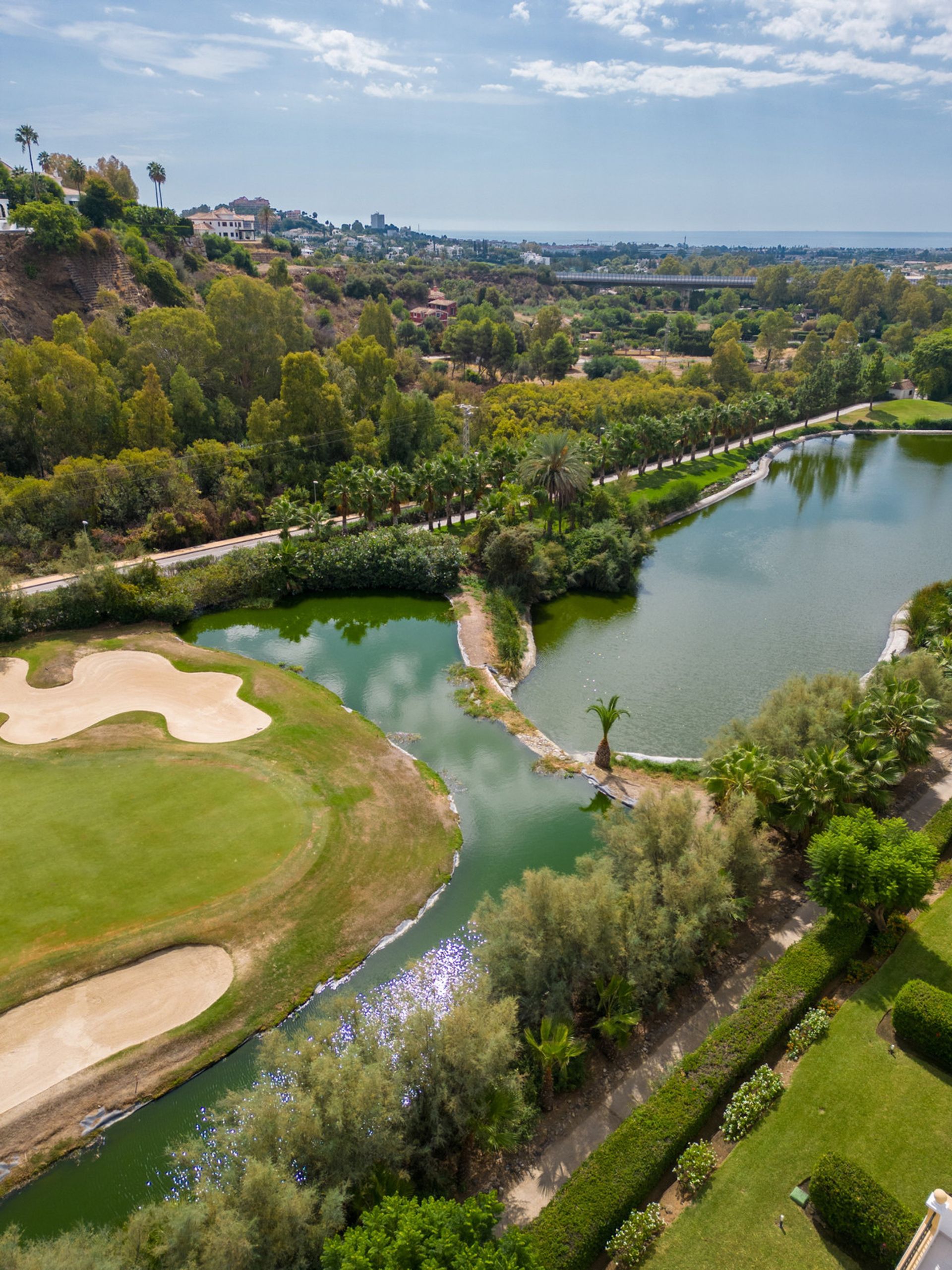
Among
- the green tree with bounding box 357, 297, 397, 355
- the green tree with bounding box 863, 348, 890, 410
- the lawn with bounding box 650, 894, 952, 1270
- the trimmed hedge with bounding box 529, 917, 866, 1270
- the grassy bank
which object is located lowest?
the grassy bank

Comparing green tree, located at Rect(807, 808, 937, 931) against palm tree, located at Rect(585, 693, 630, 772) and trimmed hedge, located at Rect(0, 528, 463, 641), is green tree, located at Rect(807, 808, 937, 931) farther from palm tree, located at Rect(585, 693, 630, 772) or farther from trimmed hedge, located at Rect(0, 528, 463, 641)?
trimmed hedge, located at Rect(0, 528, 463, 641)

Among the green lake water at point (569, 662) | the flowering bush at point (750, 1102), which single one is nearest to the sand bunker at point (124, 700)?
the green lake water at point (569, 662)

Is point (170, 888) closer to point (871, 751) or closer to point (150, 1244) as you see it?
point (150, 1244)

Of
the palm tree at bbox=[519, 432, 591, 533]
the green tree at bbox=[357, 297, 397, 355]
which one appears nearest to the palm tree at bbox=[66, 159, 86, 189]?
the green tree at bbox=[357, 297, 397, 355]

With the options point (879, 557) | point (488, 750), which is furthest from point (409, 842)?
point (879, 557)

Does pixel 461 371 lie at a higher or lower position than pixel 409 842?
higher

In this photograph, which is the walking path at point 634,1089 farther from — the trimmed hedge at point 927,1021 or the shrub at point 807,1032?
the trimmed hedge at point 927,1021

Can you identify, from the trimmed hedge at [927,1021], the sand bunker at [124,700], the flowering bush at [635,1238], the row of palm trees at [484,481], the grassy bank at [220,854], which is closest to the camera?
the flowering bush at [635,1238]
